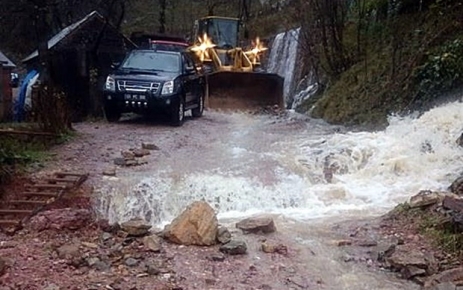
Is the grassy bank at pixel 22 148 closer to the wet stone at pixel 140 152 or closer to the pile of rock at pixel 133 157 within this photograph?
the pile of rock at pixel 133 157

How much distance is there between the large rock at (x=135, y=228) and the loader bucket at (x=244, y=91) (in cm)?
1194

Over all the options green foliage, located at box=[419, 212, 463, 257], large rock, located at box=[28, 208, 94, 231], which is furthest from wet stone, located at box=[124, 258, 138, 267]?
green foliage, located at box=[419, 212, 463, 257]

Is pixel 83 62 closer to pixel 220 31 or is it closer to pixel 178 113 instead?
pixel 178 113

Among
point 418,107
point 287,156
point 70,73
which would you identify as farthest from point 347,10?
point 287,156

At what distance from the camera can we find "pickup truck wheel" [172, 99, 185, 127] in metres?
14.4

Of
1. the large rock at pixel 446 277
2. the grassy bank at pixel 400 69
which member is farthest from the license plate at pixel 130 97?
the large rock at pixel 446 277

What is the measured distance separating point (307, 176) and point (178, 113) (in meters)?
5.25

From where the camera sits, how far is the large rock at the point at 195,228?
7176mm

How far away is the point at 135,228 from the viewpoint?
7.51m

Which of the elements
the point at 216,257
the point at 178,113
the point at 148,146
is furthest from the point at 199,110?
the point at 216,257

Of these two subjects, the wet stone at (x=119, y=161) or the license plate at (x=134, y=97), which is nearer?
the wet stone at (x=119, y=161)

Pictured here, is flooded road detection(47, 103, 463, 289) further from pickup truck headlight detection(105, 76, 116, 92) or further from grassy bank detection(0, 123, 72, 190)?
pickup truck headlight detection(105, 76, 116, 92)

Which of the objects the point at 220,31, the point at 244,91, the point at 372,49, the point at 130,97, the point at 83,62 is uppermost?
the point at 220,31

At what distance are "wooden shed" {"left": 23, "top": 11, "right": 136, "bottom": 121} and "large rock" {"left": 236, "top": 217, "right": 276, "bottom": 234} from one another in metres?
9.27
